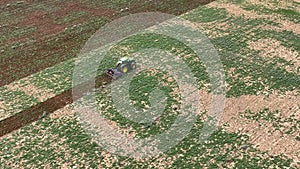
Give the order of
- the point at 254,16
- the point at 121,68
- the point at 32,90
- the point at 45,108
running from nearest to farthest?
the point at 45,108
the point at 32,90
the point at 121,68
the point at 254,16

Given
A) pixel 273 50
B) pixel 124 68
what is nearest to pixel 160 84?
pixel 124 68

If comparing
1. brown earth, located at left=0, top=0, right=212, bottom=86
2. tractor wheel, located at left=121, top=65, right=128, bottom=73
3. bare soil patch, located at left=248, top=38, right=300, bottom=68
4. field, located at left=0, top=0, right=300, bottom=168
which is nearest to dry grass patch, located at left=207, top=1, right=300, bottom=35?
field, located at left=0, top=0, right=300, bottom=168

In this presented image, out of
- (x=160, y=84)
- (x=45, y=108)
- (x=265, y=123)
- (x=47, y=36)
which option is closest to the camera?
(x=265, y=123)

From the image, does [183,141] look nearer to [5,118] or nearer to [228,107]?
[228,107]

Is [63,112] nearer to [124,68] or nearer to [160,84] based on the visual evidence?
[124,68]

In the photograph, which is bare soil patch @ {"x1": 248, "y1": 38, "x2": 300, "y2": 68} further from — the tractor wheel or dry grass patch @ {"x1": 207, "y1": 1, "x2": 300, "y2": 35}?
the tractor wheel

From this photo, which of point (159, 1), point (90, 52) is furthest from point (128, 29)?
point (159, 1)
